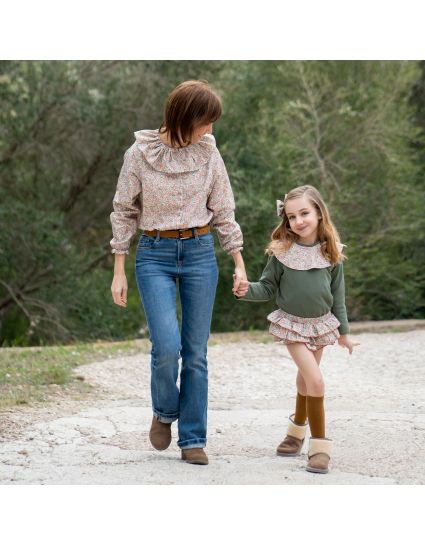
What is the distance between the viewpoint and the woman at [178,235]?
4020 millimetres

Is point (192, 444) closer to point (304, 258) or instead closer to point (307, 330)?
point (307, 330)

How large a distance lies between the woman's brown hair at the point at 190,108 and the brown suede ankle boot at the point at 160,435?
4.23ft

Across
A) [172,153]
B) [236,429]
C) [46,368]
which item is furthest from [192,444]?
[46,368]

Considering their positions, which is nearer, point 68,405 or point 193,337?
point 193,337

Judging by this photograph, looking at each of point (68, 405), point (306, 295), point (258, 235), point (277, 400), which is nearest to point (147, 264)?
point (306, 295)

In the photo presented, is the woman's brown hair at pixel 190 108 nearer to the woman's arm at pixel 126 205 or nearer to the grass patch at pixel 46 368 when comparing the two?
the woman's arm at pixel 126 205

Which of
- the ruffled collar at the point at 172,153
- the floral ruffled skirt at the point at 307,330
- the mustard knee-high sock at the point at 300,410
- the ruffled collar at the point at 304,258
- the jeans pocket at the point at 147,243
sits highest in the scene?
the ruffled collar at the point at 172,153

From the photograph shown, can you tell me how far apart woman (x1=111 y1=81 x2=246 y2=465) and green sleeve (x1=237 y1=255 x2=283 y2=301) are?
0.41ft

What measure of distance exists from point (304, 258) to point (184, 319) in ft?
2.00

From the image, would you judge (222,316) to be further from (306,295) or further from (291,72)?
(306,295)

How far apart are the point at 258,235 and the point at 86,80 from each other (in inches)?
114

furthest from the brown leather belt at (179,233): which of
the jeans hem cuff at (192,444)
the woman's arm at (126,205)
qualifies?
the jeans hem cuff at (192,444)

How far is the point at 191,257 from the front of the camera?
405 centimetres

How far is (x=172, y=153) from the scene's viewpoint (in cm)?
406
